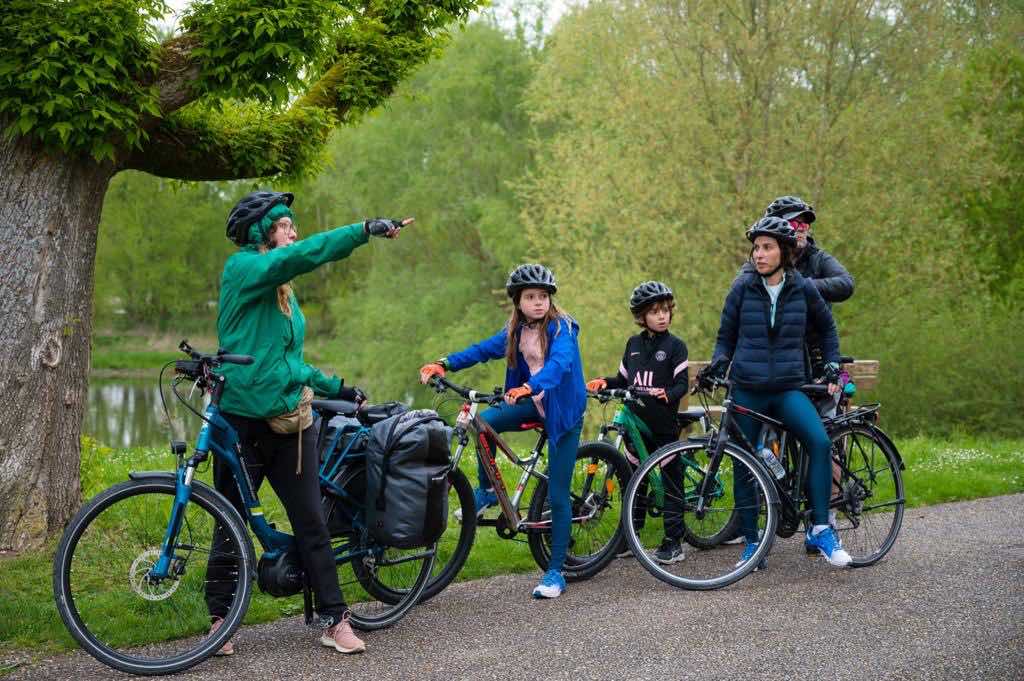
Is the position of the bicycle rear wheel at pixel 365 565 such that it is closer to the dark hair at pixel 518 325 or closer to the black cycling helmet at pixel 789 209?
the dark hair at pixel 518 325

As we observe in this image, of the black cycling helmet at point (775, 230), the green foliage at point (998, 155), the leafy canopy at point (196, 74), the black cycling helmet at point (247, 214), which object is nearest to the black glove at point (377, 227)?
the black cycling helmet at point (247, 214)

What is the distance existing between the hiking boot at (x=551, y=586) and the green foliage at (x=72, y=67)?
3.28 meters

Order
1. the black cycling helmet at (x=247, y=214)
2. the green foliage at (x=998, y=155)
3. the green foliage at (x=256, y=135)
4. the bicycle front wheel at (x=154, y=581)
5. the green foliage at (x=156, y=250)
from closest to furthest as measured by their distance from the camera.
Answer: the bicycle front wheel at (x=154, y=581)
the black cycling helmet at (x=247, y=214)
the green foliage at (x=256, y=135)
the green foliage at (x=998, y=155)
the green foliage at (x=156, y=250)

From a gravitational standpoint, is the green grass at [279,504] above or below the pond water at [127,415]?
above

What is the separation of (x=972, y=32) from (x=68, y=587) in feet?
64.1

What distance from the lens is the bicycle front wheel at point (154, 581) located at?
4.23 metres

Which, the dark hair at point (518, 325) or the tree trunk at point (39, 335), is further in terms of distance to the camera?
the tree trunk at point (39, 335)

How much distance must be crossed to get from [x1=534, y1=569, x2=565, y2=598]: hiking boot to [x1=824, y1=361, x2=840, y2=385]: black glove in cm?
190

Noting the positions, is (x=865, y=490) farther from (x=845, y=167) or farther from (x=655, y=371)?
(x=845, y=167)

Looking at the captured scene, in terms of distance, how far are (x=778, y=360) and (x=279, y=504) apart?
3502 millimetres

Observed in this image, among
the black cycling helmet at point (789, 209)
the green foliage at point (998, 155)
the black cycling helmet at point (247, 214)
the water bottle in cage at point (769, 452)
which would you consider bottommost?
the water bottle in cage at point (769, 452)

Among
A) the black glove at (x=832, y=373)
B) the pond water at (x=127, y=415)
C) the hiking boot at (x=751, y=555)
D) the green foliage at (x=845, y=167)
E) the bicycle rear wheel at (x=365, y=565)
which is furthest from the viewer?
the pond water at (x=127, y=415)

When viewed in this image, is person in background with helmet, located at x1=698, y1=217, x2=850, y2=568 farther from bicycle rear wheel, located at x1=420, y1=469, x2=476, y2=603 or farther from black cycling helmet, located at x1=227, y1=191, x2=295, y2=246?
black cycling helmet, located at x1=227, y1=191, x2=295, y2=246

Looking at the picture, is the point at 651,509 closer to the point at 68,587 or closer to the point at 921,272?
the point at 68,587
